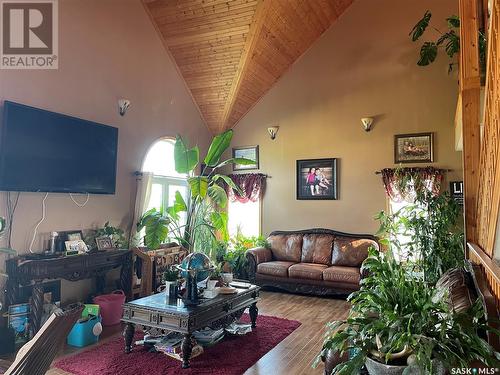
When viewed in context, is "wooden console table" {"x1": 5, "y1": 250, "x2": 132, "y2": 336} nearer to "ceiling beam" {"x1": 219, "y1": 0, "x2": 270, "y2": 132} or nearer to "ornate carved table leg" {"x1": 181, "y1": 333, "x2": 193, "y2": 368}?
"ornate carved table leg" {"x1": 181, "y1": 333, "x2": 193, "y2": 368}

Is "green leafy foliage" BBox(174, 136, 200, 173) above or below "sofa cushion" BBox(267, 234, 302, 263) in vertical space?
above

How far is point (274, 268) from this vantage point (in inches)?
231

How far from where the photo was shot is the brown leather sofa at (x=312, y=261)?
215 inches

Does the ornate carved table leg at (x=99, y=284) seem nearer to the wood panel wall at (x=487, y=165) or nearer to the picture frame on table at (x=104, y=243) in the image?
the picture frame on table at (x=104, y=243)

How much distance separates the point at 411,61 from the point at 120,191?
17.0 feet

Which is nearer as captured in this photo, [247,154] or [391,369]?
[391,369]

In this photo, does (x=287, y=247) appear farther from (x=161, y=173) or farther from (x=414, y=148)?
(x=414, y=148)

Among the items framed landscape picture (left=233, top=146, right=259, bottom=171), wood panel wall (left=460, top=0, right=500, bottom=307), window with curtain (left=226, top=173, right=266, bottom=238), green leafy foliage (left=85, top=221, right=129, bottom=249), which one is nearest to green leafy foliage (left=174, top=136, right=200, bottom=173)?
green leafy foliage (left=85, top=221, right=129, bottom=249)

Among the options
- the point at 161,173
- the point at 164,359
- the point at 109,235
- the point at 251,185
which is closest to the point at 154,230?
the point at 109,235

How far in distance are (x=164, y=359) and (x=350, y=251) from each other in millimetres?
3620

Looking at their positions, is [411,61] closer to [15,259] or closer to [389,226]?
[389,226]

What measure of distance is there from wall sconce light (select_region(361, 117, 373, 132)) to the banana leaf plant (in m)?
2.11

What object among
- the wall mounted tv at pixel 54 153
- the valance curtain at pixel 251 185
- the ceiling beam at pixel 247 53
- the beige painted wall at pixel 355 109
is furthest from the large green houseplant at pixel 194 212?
the beige painted wall at pixel 355 109

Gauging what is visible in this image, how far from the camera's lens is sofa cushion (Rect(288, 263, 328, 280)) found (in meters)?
5.54
